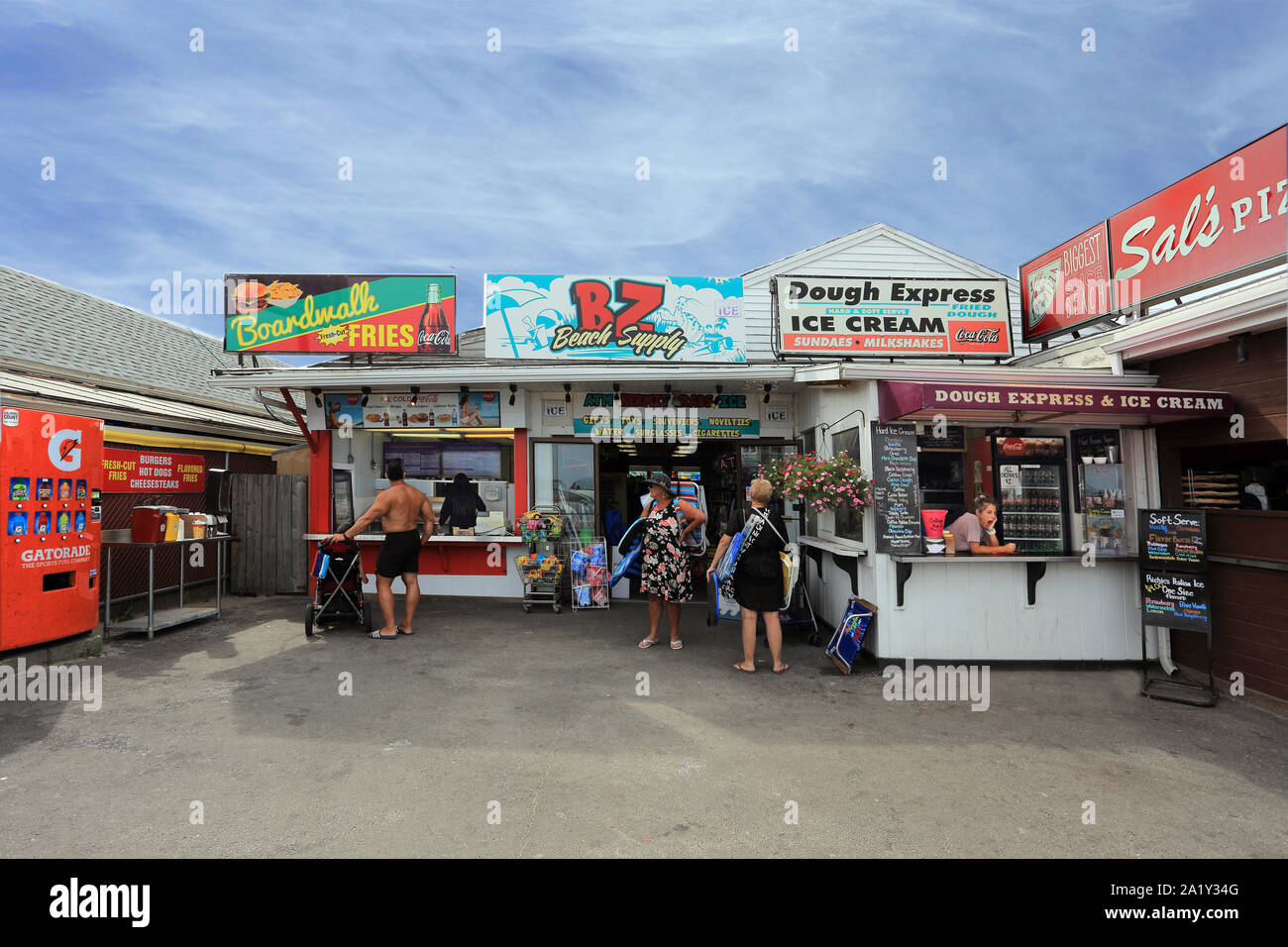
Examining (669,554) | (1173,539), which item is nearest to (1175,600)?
(1173,539)

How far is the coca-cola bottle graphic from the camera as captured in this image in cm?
897

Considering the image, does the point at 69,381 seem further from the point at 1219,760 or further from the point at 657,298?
the point at 1219,760

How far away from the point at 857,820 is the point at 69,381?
11660 millimetres

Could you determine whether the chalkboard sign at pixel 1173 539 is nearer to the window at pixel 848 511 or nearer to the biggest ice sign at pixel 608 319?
the window at pixel 848 511

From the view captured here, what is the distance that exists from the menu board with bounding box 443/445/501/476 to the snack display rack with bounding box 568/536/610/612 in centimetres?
185

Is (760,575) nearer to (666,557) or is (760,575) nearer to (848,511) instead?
(666,557)

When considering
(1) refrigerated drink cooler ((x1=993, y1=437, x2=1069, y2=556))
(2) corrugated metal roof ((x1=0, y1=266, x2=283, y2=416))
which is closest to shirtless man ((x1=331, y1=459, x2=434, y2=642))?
(2) corrugated metal roof ((x1=0, y1=266, x2=283, y2=416))

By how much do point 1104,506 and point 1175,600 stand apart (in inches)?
42.9

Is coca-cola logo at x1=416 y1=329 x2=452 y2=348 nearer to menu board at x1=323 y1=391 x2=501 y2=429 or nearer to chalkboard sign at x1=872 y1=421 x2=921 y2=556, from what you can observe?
menu board at x1=323 y1=391 x2=501 y2=429

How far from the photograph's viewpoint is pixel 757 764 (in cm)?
400

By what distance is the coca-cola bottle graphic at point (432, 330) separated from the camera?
8.97 metres

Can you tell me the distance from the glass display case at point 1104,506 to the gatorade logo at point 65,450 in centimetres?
976

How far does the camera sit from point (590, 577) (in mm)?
8820

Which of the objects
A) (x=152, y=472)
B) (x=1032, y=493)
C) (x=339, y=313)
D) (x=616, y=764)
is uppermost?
(x=339, y=313)
